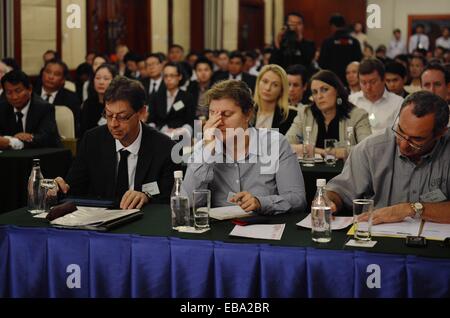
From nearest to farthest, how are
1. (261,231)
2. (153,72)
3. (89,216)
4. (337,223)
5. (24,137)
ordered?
(261,231)
(337,223)
(89,216)
(24,137)
(153,72)

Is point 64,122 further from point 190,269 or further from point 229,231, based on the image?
point 190,269

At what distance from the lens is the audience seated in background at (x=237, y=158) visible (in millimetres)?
3451

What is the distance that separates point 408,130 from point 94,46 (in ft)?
31.6

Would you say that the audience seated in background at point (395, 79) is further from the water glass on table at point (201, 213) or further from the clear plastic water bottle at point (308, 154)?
the water glass on table at point (201, 213)

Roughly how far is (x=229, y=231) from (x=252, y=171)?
656 mm

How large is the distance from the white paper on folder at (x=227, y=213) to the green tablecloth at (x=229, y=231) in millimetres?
40

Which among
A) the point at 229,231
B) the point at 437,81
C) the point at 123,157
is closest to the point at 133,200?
the point at 123,157

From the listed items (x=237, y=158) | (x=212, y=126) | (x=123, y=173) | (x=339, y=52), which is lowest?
(x=123, y=173)

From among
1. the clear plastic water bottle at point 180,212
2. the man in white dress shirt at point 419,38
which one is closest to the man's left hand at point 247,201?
the clear plastic water bottle at point 180,212

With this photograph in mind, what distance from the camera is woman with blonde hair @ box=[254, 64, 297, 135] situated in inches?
241

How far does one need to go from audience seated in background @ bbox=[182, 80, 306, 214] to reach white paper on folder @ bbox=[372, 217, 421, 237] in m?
0.51

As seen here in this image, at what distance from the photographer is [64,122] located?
6.68 meters

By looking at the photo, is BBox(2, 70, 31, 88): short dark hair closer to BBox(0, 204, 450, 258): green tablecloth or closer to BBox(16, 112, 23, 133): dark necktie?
BBox(16, 112, 23, 133): dark necktie
